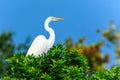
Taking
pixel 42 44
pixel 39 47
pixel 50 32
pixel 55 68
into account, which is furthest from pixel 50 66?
pixel 50 32

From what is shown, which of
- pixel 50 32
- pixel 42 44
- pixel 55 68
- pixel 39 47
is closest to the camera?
pixel 55 68

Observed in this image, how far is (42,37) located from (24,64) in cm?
240

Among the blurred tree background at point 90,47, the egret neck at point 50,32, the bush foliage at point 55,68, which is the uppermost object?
the blurred tree background at point 90,47

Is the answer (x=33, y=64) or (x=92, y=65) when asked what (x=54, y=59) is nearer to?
(x=33, y=64)

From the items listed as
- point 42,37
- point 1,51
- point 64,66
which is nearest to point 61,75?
point 64,66

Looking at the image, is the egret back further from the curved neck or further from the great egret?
the curved neck

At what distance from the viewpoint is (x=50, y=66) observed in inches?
392

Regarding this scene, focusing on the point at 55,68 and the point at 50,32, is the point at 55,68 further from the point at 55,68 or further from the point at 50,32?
the point at 50,32

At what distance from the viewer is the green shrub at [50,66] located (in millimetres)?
9672

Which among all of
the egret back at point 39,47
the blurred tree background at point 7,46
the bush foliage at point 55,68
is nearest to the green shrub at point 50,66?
the bush foliage at point 55,68

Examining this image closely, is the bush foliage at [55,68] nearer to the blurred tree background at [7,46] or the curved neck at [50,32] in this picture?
the curved neck at [50,32]

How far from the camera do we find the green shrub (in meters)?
9.67

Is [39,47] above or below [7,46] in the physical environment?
below

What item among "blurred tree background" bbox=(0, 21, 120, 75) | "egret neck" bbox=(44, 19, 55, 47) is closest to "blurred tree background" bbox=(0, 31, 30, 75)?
"blurred tree background" bbox=(0, 21, 120, 75)
